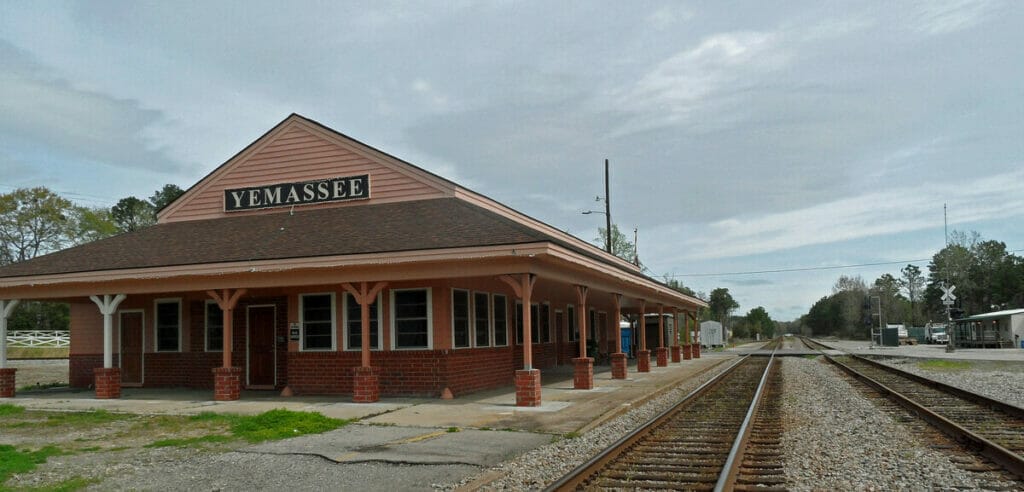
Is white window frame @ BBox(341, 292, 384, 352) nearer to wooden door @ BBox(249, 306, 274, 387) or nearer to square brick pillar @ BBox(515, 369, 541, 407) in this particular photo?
wooden door @ BBox(249, 306, 274, 387)

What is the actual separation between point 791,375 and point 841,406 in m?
9.76

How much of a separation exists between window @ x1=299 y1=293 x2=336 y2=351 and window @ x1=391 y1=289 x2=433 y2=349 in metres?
1.44

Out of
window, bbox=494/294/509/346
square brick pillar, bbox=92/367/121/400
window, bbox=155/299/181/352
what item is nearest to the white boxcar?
window, bbox=494/294/509/346

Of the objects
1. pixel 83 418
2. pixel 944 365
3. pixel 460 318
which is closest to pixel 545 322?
pixel 460 318

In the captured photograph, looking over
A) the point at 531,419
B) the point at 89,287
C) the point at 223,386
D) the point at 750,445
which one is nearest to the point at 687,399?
the point at 531,419

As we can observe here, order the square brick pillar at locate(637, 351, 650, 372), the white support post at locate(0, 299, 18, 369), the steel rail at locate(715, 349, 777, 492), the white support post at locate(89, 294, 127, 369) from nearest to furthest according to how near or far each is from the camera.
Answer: the steel rail at locate(715, 349, 777, 492) → the white support post at locate(89, 294, 127, 369) → the white support post at locate(0, 299, 18, 369) → the square brick pillar at locate(637, 351, 650, 372)

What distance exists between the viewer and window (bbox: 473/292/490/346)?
55.6ft

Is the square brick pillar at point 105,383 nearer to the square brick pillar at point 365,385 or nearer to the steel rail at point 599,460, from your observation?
the square brick pillar at point 365,385

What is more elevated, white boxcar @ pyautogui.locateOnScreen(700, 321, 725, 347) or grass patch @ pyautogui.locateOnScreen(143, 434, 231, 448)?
grass patch @ pyautogui.locateOnScreen(143, 434, 231, 448)

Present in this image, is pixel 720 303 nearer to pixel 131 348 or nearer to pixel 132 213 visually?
pixel 132 213

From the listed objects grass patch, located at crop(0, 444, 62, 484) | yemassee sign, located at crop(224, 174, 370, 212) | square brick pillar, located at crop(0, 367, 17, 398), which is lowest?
grass patch, located at crop(0, 444, 62, 484)

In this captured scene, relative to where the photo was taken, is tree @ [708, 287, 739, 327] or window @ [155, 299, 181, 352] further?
tree @ [708, 287, 739, 327]

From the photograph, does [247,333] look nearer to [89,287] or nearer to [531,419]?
[89,287]

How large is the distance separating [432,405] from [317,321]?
3.89 m
